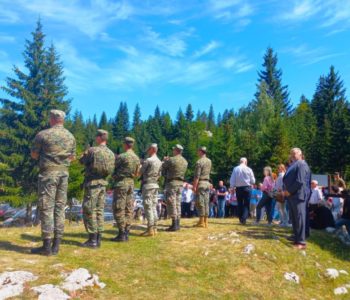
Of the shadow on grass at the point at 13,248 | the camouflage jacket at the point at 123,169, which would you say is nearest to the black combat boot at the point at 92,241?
the shadow on grass at the point at 13,248

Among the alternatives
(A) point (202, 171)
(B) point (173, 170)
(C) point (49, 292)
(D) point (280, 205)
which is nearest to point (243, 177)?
(A) point (202, 171)

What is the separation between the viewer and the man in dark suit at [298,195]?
9.14m

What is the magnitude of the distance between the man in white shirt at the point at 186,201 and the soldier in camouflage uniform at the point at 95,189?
10.2m

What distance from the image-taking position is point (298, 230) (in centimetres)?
927

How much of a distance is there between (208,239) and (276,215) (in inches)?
307

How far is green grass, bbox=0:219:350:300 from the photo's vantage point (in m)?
6.56

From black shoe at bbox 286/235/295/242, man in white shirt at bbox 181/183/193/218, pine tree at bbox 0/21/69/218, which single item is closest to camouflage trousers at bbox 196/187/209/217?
black shoe at bbox 286/235/295/242

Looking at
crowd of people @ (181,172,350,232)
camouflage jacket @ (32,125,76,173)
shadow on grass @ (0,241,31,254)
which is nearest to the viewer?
camouflage jacket @ (32,125,76,173)

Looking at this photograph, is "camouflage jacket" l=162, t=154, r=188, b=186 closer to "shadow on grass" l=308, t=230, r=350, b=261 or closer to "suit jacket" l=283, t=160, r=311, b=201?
"suit jacket" l=283, t=160, r=311, b=201

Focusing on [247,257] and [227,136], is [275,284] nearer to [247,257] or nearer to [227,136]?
[247,257]

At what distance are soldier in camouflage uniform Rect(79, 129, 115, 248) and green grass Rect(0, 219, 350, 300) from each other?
44cm

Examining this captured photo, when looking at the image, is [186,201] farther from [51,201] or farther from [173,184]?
[51,201]

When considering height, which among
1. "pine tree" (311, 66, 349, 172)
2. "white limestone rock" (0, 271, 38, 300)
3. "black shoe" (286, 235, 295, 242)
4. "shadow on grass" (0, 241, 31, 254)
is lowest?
"white limestone rock" (0, 271, 38, 300)

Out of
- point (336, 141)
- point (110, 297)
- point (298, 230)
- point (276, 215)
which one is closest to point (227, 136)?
point (336, 141)
